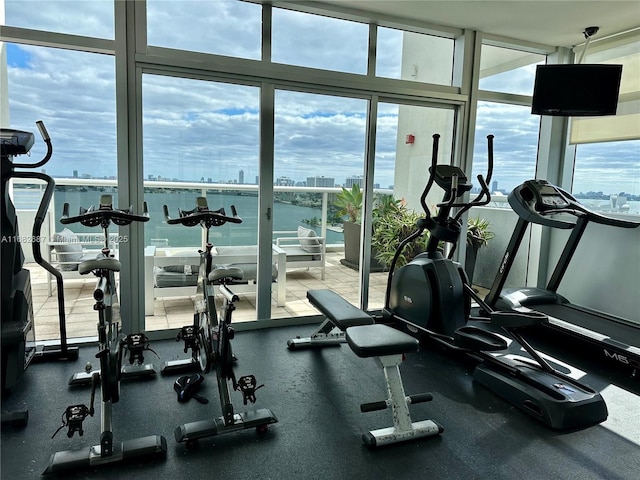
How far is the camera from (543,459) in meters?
2.22

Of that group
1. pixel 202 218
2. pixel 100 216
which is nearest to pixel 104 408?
pixel 100 216

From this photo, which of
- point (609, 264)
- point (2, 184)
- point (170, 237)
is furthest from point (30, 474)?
point (609, 264)

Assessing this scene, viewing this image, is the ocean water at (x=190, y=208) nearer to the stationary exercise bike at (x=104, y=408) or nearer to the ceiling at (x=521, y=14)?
the stationary exercise bike at (x=104, y=408)

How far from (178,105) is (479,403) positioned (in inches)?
124

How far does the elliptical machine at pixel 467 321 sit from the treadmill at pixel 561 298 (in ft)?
1.31

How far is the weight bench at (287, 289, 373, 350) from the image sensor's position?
2990 mm

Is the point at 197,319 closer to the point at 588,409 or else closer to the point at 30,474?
the point at 30,474

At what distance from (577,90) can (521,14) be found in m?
0.88

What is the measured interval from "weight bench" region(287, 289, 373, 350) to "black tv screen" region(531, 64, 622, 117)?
2749 mm

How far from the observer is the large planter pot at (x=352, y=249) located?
4383 mm

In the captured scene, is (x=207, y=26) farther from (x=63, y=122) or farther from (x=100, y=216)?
(x=100, y=216)

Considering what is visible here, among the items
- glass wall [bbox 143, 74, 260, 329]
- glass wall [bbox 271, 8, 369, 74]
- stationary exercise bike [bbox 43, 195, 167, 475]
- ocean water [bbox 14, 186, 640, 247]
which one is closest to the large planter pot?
ocean water [bbox 14, 186, 640, 247]

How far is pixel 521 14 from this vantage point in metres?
3.93

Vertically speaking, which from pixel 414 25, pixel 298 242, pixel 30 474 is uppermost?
pixel 414 25
